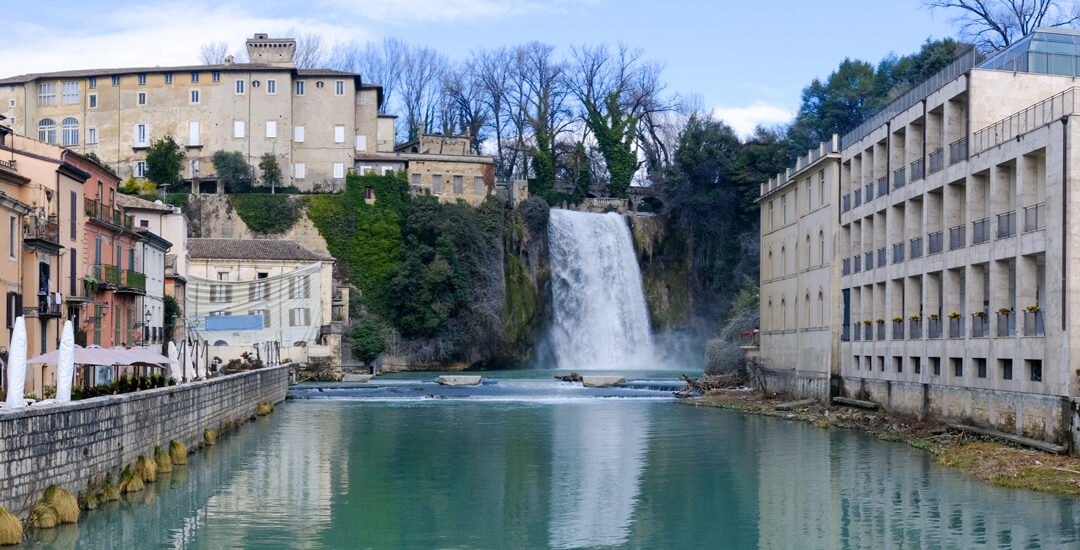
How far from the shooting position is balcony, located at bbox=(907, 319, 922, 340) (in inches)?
1298

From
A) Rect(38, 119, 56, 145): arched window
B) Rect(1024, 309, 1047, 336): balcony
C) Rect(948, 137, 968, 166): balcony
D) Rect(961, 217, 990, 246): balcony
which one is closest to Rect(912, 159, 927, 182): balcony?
Rect(948, 137, 968, 166): balcony

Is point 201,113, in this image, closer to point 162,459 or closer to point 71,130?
point 71,130

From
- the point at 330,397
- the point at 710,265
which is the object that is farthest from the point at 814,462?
Answer: the point at 710,265

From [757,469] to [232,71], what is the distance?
2429 inches

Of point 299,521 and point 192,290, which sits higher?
point 192,290

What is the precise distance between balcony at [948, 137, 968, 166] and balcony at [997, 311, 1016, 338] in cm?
491

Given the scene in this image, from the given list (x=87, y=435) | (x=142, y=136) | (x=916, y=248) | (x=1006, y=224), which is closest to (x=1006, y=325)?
(x=1006, y=224)

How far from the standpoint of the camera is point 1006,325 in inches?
1072

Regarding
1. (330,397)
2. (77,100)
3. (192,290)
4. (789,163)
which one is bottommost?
(330,397)

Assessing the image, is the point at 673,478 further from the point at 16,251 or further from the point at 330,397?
the point at 330,397

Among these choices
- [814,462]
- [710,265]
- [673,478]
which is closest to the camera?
[673,478]

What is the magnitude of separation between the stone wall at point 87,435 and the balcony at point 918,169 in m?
21.3

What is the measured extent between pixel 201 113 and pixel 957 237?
2360 inches

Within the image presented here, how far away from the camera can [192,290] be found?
63094 millimetres
